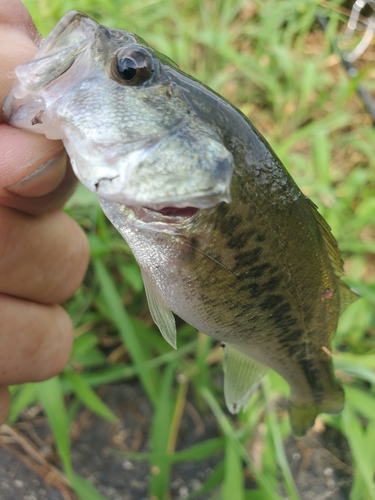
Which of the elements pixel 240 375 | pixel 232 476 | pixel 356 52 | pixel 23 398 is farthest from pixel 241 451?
pixel 356 52

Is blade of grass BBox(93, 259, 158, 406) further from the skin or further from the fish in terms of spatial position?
the fish

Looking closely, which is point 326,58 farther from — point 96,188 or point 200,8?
point 96,188

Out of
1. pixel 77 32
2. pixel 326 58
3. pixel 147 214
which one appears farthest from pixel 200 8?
pixel 147 214

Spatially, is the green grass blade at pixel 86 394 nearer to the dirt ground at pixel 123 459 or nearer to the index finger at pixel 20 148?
the dirt ground at pixel 123 459

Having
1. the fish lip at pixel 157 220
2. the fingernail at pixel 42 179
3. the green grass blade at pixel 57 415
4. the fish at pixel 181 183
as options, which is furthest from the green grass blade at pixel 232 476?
the fingernail at pixel 42 179

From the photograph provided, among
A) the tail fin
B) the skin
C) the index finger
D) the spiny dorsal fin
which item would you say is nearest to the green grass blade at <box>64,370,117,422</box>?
the skin

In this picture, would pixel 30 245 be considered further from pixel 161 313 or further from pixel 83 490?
pixel 83 490
